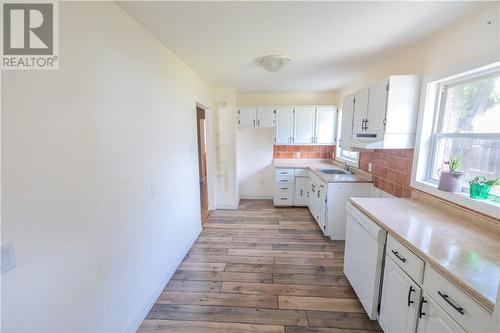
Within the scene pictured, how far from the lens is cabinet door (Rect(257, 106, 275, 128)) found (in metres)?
4.32

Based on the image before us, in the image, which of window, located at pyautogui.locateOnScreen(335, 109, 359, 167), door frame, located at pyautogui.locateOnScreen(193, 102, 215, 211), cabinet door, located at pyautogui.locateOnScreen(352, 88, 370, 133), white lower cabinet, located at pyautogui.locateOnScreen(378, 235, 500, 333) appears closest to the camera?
white lower cabinet, located at pyautogui.locateOnScreen(378, 235, 500, 333)

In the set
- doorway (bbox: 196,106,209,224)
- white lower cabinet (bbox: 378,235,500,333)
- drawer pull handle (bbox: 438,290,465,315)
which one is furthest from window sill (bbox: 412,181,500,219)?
doorway (bbox: 196,106,209,224)

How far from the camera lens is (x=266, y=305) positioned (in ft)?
6.39

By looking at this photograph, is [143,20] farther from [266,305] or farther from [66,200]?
[266,305]

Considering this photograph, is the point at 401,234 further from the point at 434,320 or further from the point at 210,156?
the point at 210,156

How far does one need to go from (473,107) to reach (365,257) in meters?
1.52

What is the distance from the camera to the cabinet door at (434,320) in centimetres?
102

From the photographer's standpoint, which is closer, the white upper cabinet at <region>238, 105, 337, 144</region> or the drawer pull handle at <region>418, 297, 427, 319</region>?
the drawer pull handle at <region>418, 297, 427, 319</region>

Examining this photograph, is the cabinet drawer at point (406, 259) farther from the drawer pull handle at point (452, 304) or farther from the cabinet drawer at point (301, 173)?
the cabinet drawer at point (301, 173)

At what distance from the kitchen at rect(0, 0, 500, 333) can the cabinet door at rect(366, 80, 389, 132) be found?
2 cm

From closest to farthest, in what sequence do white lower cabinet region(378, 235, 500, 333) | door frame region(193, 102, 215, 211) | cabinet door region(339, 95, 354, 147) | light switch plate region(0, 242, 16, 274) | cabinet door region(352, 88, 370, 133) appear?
1. light switch plate region(0, 242, 16, 274)
2. white lower cabinet region(378, 235, 500, 333)
3. cabinet door region(352, 88, 370, 133)
4. cabinet door region(339, 95, 354, 147)
5. door frame region(193, 102, 215, 211)

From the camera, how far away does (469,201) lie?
5.11 feet

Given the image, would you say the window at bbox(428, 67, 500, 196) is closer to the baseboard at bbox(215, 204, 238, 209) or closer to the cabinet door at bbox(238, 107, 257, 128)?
the cabinet door at bbox(238, 107, 257, 128)

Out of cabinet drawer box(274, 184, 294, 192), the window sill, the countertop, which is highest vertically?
the window sill
